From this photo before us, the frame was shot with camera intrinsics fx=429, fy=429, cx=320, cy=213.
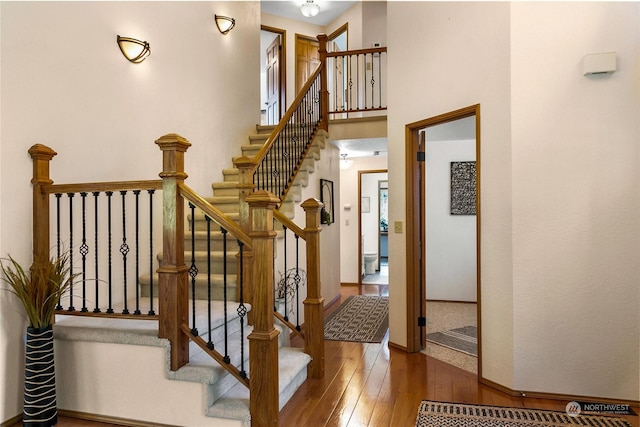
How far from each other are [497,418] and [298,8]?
7218mm

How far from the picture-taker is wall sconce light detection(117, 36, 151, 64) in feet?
11.0

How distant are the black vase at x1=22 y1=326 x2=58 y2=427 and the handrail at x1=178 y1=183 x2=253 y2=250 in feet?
3.59

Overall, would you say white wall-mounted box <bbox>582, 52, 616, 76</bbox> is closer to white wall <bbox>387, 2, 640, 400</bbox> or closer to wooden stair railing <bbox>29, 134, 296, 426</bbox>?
white wall <bbox>387, 2, 640, 400</bbox>

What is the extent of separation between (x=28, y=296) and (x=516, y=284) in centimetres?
302

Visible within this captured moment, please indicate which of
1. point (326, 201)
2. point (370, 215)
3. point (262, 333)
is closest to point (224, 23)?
point (326, 201)

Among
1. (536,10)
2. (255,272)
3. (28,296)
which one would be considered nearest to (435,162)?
(536,10)

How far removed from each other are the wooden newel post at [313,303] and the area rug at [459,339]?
1.47m

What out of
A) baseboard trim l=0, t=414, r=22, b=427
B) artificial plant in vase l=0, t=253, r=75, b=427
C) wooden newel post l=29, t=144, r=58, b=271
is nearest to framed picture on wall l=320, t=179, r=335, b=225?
wooden newel post l=29, t=144, r=58, b=271

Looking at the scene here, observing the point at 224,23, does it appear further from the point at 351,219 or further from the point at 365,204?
the point at 365,204

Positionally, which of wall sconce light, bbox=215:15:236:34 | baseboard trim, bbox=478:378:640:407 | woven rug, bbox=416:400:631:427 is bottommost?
woven rug, bbox=416:400:631:427

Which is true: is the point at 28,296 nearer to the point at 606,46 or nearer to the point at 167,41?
the point at 167,41

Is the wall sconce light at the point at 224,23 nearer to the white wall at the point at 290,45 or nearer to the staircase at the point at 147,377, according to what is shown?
the white wall at the point at 290,45

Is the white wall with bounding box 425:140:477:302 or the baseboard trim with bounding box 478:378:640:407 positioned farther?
the white wall with bounding box 425:140:477:302

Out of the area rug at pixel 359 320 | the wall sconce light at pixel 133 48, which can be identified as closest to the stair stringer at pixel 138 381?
the area rug at pixel 359 320
